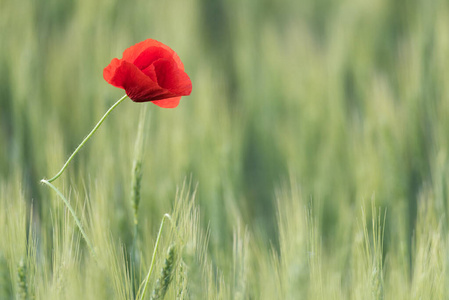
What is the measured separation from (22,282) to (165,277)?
176 millimetres

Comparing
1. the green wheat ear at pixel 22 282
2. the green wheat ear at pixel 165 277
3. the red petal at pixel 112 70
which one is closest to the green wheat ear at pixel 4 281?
the green wheat ear at pixel 22 282

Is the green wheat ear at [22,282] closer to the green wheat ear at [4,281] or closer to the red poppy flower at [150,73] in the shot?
the green wheat ear at [4,281]

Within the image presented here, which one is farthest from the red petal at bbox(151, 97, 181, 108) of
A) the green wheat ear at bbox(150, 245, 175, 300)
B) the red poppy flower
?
Answer: the green wheat ear at bbox(150, 245, 175, 300)

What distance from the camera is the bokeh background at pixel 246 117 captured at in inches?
43.9

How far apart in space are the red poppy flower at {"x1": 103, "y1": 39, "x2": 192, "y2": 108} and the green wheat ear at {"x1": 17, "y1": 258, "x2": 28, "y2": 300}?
0.27 metres

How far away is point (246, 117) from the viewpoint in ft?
5.16

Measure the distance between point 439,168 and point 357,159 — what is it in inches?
8.7

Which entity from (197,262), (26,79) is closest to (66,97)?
(26,79)

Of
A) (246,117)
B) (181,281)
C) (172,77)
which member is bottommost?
(181,281)

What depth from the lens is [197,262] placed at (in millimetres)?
596

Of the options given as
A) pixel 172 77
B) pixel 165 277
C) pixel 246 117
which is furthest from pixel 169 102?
pixel 246 117

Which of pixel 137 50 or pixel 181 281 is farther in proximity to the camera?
pixel 181 281

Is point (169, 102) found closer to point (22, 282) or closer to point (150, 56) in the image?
point (150, 56)

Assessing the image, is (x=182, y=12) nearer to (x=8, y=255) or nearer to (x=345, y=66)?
(x=345, y=66)
